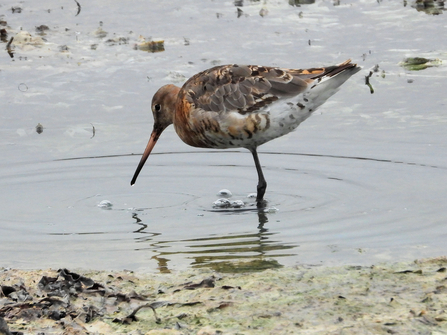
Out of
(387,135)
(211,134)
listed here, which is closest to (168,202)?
(211,134)

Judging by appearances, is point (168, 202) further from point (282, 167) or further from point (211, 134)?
point (282, 167)

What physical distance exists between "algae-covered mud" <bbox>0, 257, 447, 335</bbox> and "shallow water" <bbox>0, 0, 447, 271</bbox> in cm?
56

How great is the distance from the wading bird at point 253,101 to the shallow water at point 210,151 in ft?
1.89

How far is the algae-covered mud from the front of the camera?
13.4 ft

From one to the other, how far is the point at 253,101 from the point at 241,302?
355cm

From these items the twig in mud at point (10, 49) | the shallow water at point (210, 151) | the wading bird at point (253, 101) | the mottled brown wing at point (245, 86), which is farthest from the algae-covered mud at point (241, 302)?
the twig in mud at point (10, 49)

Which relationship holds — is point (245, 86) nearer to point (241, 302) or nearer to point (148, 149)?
point (148, 149)

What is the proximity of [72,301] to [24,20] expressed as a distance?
432 inches

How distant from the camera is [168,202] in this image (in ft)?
25.1

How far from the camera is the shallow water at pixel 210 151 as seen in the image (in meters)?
6.25

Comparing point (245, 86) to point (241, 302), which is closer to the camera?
point (241, 302)

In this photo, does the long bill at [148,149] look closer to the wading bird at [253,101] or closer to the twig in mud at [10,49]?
the wading bird at [253,101]

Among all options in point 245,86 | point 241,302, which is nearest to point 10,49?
point 245,86

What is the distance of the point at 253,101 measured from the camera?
25.3ft
